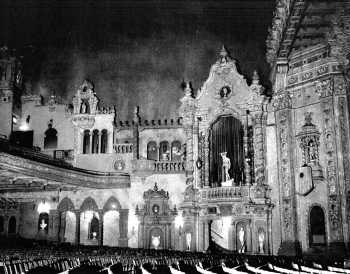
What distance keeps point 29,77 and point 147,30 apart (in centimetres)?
1147

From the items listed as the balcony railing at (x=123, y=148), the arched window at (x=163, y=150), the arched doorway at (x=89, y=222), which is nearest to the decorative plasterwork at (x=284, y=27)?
the arched window at (x=163, y=150)

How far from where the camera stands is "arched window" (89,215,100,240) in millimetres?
33219

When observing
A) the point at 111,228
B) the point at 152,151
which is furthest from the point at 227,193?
the point at 111,228

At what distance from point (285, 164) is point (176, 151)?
9501 millimetres

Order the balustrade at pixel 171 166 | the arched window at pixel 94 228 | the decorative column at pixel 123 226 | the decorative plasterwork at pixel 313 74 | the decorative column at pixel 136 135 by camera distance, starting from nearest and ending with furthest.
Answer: the decorative plasterwork at pixel 313 74 → the decorative column at pixel 123 226 → the balustrade at pixel 171 166 → the decorative column at pixel 136 135 → the arched window at pixel 94 228

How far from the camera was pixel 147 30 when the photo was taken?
37031 millimetres

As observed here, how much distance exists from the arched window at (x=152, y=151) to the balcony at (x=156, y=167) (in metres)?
2.00

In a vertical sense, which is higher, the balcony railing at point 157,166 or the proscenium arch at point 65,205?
the balcony railing at point 157,166

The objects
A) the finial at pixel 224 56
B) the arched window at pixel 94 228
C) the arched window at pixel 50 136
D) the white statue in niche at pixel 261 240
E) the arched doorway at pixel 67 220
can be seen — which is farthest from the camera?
the arched window at pixel 50 136

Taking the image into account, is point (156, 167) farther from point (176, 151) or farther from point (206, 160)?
point (206, 160)

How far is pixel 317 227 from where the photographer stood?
26.0 m

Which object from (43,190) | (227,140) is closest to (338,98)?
(227,140)

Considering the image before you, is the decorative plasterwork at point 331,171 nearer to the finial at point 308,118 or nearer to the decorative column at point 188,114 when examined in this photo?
the finial at point 308,118

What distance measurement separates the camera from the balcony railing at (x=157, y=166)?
31.9m
